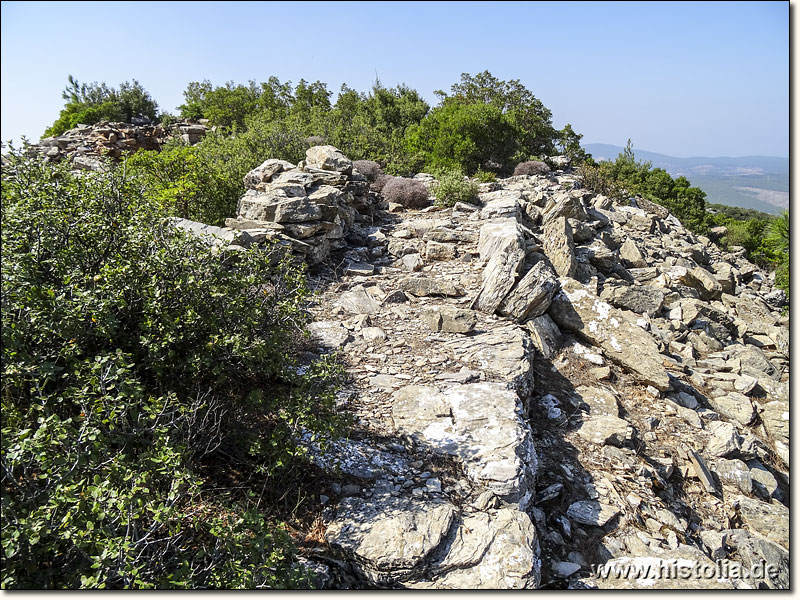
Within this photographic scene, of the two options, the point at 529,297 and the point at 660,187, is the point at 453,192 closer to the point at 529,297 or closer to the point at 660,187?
the point at 529,297

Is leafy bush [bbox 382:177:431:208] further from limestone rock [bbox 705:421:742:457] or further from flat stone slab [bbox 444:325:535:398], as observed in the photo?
limestone rock [bbox 705:421:742:457]

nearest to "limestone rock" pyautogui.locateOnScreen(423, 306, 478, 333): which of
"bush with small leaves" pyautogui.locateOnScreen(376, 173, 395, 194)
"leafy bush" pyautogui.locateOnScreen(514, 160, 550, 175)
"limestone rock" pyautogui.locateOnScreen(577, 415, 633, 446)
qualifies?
"limestone rock" pyautogui.locateOnScreen(577, 415, 633, 446)

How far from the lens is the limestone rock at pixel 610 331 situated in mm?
8281

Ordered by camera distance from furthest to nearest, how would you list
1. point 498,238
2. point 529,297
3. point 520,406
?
point 498,238 → point 529,297 → point 520,406

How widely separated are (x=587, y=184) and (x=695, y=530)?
20218 mm

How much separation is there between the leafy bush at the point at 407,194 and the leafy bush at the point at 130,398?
991 centimetres

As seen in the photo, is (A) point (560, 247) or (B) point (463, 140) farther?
(B) point (463, 140)

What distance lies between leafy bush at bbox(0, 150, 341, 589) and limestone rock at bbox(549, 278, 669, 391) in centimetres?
560

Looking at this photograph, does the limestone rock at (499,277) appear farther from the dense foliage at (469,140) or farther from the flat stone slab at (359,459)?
the dense foliage at (469,140)

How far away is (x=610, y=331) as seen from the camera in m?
8.88

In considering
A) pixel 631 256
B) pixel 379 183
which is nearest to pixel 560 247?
pixel 631 256

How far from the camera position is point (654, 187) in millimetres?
33406

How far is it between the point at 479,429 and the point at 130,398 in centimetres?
372

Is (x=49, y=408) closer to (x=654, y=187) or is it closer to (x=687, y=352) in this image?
(x=687, y=352)
